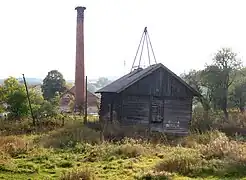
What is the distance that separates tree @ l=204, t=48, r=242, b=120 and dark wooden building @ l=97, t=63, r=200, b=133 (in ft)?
58.9

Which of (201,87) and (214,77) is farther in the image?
(201,87)

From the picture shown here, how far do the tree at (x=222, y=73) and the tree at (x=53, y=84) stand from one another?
928 inches

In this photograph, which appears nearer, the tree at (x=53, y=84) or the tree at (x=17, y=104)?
the tree at (x=17, y=104)

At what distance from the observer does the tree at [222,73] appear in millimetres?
43031

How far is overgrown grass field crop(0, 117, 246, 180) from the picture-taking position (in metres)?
11.3

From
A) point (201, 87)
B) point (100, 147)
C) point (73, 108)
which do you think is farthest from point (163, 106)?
point (201, 87)

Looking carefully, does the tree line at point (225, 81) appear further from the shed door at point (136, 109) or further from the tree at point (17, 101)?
the tree at point (17, 101)

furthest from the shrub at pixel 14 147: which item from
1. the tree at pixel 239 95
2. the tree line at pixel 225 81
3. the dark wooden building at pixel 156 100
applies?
the tree at pixel 239 95

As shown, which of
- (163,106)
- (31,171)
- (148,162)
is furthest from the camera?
(163,106)

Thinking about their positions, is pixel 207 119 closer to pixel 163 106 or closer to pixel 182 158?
pixel 163 106

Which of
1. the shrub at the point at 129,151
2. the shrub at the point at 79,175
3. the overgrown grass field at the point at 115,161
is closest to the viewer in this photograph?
the shrub at the point at 79,175

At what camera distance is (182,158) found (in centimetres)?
1233

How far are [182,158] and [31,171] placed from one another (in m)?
4.84

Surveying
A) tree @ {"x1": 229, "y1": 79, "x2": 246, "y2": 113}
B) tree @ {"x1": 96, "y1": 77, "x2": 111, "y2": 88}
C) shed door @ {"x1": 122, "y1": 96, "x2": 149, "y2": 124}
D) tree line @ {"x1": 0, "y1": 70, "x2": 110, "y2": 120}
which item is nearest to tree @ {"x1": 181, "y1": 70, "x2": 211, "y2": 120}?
tree @ {"x1": 229, "y1": 79, "x2": 246, "y2": 113}
